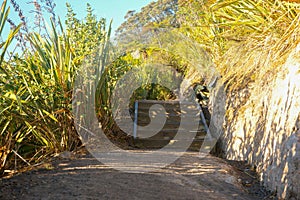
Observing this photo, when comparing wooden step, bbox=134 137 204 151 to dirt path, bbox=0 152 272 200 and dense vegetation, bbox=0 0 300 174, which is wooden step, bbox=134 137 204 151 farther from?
dirt path, bbox=0 152 272 200

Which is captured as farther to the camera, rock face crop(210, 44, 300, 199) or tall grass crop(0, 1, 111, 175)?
tall grass crop(0, 1, 111, 175)

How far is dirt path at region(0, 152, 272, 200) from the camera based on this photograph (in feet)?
7.12

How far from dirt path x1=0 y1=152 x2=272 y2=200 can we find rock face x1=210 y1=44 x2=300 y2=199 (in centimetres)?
28

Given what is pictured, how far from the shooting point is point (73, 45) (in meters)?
3.91

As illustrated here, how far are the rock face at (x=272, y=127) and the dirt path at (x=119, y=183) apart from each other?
277 mm

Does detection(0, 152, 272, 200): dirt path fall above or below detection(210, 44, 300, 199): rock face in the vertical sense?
below

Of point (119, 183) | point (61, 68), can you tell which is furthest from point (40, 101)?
point (119, 183)

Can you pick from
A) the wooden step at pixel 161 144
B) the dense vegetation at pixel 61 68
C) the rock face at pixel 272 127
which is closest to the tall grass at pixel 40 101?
the dense vegetation at pixel 61 68

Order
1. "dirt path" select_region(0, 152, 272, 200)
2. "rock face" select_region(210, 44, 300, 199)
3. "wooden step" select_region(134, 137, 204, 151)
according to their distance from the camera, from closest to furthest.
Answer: "dirt path" select_region(0, 152, 272, 200), "rock face" select_region(210, 44, 300, 199), "wooden step" select_region(134, 137, 204, 151)

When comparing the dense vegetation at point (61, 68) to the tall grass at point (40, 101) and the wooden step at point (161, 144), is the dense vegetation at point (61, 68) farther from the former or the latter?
the wooden step at point (161, 144)

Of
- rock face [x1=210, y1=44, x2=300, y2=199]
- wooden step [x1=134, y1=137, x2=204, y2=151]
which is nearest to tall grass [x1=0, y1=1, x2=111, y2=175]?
rock face [x1=210, y1=44, x2=300, y2=199]

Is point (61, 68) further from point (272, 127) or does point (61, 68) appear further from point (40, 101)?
point (272, 127)

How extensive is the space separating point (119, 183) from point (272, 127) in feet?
4.85

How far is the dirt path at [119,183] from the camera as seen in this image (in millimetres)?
2171
